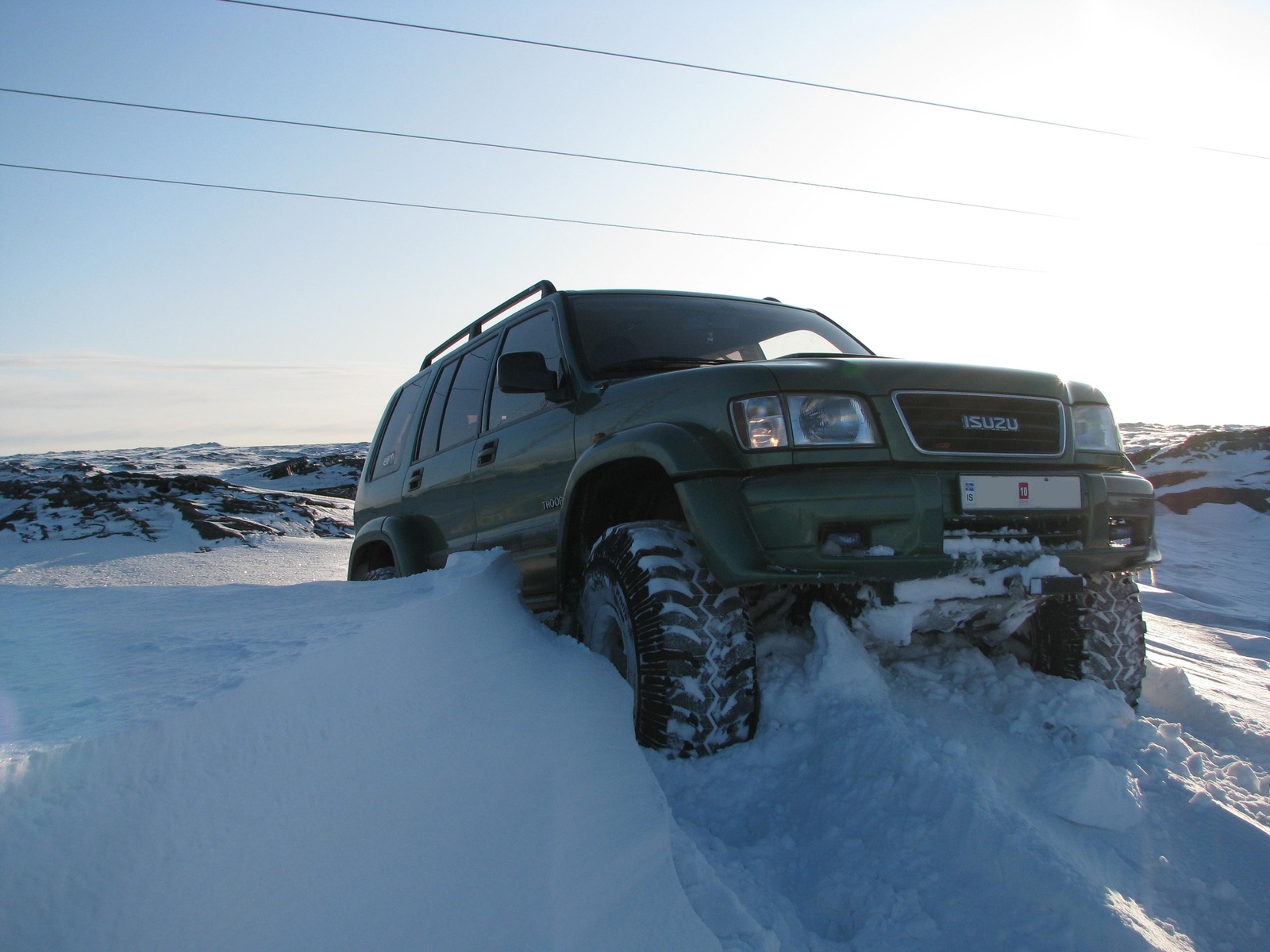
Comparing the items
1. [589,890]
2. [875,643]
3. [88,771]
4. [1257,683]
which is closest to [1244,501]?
[1257,683]

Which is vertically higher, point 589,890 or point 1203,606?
point 589,890

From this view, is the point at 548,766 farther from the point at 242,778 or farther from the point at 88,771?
the point at 88,771

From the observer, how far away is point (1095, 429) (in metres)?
2.77

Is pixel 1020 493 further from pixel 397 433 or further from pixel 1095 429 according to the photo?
pixel 397 433

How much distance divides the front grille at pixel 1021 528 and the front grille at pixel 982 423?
0.21 metres

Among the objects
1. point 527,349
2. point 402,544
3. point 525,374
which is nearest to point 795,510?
point 525,374

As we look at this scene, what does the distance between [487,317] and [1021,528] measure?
289 cm

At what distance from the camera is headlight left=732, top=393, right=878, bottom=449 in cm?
230

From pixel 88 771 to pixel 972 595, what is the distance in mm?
2146

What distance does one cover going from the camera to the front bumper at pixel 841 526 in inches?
86.5

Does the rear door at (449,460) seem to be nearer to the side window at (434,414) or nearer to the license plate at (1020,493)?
the side window at (434,414)

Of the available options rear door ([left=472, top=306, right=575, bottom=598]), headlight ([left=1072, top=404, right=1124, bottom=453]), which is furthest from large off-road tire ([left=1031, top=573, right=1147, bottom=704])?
rear door ([left=472, top=306, right=575, bottom=598])

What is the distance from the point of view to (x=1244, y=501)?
927 cm

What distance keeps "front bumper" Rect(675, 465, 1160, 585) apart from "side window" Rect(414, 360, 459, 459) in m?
2.43
